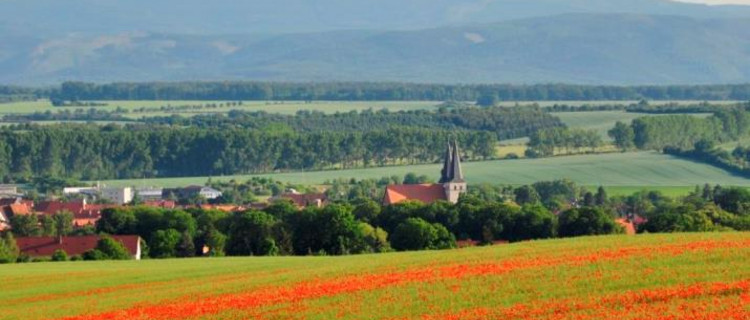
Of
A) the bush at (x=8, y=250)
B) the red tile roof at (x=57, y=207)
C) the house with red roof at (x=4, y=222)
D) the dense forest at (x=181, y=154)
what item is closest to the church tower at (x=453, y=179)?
the red tile roof at (x=57, y=207)

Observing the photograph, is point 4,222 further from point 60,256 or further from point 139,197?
point 139,197

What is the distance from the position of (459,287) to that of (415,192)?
90.4 metres

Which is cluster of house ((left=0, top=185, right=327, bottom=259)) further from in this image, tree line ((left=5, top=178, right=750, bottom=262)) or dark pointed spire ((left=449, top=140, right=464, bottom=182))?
dark pointed spire ((left=449, top=140, right=464, bottom=182))

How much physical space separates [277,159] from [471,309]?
163774 millimetres

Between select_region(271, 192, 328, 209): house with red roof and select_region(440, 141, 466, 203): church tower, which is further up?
select_region(440, 141, 466, 203): church tower

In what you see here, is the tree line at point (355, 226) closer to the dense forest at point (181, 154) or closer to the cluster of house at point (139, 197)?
the cluster of house at point (139, 197)

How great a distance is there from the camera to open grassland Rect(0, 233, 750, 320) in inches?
1361

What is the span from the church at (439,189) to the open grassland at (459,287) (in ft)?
→ 237

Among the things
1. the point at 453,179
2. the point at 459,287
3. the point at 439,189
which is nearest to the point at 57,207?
the point at 439,189

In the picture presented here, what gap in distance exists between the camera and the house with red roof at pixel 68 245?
3452 inches

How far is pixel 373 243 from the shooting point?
84750 mm

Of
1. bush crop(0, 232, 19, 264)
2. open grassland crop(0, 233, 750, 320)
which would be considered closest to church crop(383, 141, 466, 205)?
bush crop(0, 232, 19, 264)

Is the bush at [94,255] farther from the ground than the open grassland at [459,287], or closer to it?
closer to it

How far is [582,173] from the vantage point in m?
168
